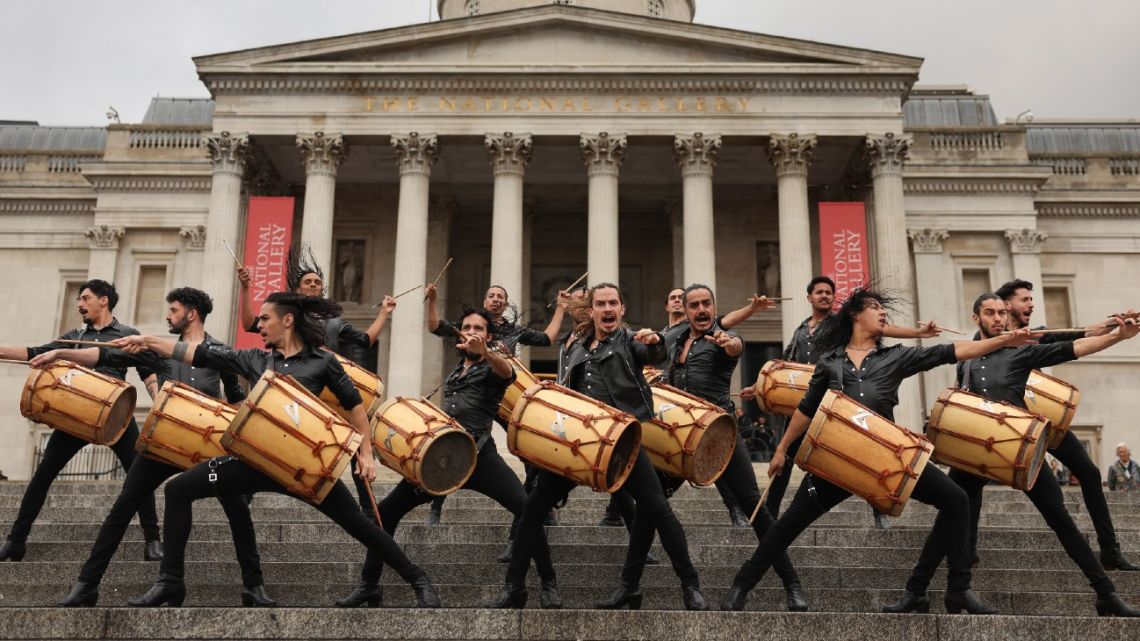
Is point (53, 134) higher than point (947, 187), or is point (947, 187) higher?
point (53, 134)

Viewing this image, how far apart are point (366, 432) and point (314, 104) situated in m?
21.5

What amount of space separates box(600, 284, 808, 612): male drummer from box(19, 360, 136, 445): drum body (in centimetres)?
431

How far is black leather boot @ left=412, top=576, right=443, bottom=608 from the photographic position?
6.60 m

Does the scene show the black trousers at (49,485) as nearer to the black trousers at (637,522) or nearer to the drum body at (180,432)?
the drum body at (180,432)

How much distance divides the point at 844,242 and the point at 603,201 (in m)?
6.29

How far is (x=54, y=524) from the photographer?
9555 mm

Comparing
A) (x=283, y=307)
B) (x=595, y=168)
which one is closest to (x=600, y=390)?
(x=283, y=307)

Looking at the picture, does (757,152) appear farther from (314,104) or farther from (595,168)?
(314,104)

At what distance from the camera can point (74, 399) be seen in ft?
25.1

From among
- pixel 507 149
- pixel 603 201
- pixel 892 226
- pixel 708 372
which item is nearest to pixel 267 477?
pixel 708 372

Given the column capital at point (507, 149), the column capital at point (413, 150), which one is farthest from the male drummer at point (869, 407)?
the column capital at point (413, 150)

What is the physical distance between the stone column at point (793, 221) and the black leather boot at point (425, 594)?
61.8ft

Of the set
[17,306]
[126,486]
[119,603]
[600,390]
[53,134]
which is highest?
[53,134]

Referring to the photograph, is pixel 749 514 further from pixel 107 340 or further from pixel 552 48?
pixel 552 48
